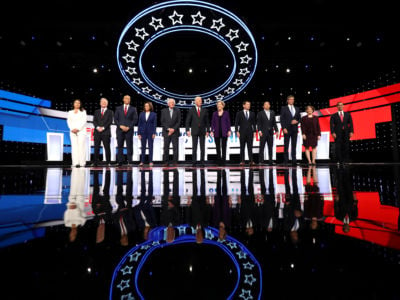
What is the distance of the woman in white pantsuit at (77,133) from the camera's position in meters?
5.47

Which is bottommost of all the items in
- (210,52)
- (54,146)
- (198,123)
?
(54,146)

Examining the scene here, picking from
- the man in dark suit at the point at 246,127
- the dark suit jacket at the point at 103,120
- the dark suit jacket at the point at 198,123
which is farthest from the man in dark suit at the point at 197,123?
the dark suit jacket at the point at 103,120

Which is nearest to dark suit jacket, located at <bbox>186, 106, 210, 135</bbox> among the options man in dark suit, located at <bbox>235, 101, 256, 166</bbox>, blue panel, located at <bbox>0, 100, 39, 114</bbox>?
man in dark suit, located at <bbox>235, 101, 256, 166</bbox>

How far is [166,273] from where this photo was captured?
0.39 m

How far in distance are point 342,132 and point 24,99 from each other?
32.0 ft

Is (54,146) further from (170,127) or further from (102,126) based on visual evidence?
(170,127)

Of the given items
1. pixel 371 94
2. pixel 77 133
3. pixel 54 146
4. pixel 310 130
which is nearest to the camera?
pixel 77 133

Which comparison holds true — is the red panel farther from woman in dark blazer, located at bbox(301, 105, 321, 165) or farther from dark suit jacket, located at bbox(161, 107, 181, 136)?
dark suit jacket, located at bbox(161, 107, 181, 136)

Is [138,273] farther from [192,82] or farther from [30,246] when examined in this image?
[192,82]

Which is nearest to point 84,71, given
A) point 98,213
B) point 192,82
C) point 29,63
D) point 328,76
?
point 29,63

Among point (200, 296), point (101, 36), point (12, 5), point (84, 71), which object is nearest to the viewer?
point (200, 296)

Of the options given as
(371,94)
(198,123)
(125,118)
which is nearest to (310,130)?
(198,123)

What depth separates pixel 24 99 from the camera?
28.6 ft

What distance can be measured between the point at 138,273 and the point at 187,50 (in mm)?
9195
